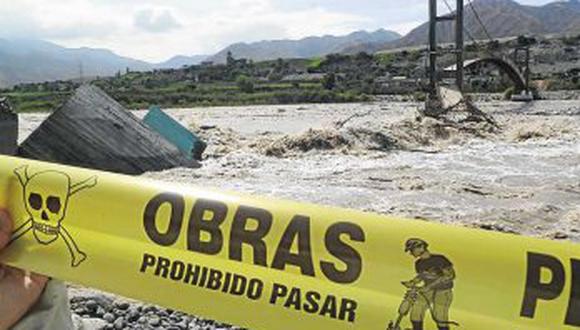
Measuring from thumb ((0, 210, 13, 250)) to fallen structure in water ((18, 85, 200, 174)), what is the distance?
10265 mm

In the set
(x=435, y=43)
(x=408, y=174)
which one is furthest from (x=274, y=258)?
(x=435, y=43)

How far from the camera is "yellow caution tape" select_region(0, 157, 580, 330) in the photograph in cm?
214

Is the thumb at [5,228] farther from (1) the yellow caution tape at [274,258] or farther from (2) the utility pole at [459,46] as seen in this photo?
(2) the utility pole at [459,46]

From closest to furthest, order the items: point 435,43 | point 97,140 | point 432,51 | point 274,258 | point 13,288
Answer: point 274,258 → point 13,288 → point 97,140 → point 432,51 → point 435,43

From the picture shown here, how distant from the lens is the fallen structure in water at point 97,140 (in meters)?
13.0

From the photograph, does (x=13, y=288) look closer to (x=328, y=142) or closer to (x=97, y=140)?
(x=97, y=140)

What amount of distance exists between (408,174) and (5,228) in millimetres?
11934

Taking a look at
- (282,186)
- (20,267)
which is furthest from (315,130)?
(20,267)

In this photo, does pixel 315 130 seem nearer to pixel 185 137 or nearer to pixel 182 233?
pixel 185 137

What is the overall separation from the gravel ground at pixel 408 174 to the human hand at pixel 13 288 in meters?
2.33

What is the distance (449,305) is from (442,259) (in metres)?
0.14

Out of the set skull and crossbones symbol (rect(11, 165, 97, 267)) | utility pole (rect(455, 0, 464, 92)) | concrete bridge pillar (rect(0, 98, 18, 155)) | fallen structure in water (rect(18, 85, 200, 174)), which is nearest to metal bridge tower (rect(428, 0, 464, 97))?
utility pole (rect(455, 0, 464, 92))

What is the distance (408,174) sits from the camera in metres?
14.3

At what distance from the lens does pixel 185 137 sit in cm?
1650
